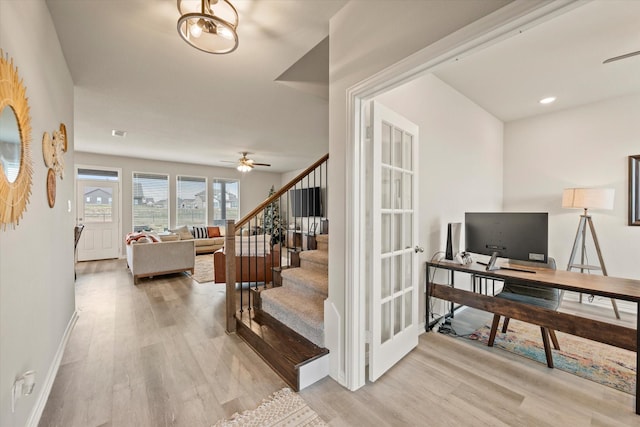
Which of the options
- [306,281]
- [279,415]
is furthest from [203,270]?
[279,415]

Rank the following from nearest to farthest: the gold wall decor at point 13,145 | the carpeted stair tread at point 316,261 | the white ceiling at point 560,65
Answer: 1. the gold wall decor at point 13,145
2. the white ceiling at point 560,65
3. the carpeted stair tread at point 316,261

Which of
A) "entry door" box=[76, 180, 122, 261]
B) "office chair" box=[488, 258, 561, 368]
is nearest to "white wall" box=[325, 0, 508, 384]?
"office chair" box=[488, 258, 561, 368]

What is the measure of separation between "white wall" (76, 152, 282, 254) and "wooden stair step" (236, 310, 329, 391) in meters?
6.12

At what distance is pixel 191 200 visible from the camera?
7824 mm

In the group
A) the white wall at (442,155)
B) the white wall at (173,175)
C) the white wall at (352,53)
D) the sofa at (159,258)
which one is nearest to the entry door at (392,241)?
the white wall at (352,53)

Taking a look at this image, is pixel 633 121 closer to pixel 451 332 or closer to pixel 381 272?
pixel 451 332

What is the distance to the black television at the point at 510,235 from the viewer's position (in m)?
2.16

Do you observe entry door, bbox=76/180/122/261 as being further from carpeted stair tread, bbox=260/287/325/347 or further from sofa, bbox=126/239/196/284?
carpeted stair tread, bbox=260/287/325/347

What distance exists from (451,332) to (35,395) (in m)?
3.20

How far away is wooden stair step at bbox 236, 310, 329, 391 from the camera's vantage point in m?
1.84

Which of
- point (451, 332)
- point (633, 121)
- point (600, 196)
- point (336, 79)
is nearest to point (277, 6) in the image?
point (336, 79)

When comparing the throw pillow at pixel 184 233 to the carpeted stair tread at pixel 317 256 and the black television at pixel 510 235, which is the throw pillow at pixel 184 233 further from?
the black television at pixel 510 235

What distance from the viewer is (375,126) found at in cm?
180

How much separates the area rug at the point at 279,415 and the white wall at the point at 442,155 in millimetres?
1554
